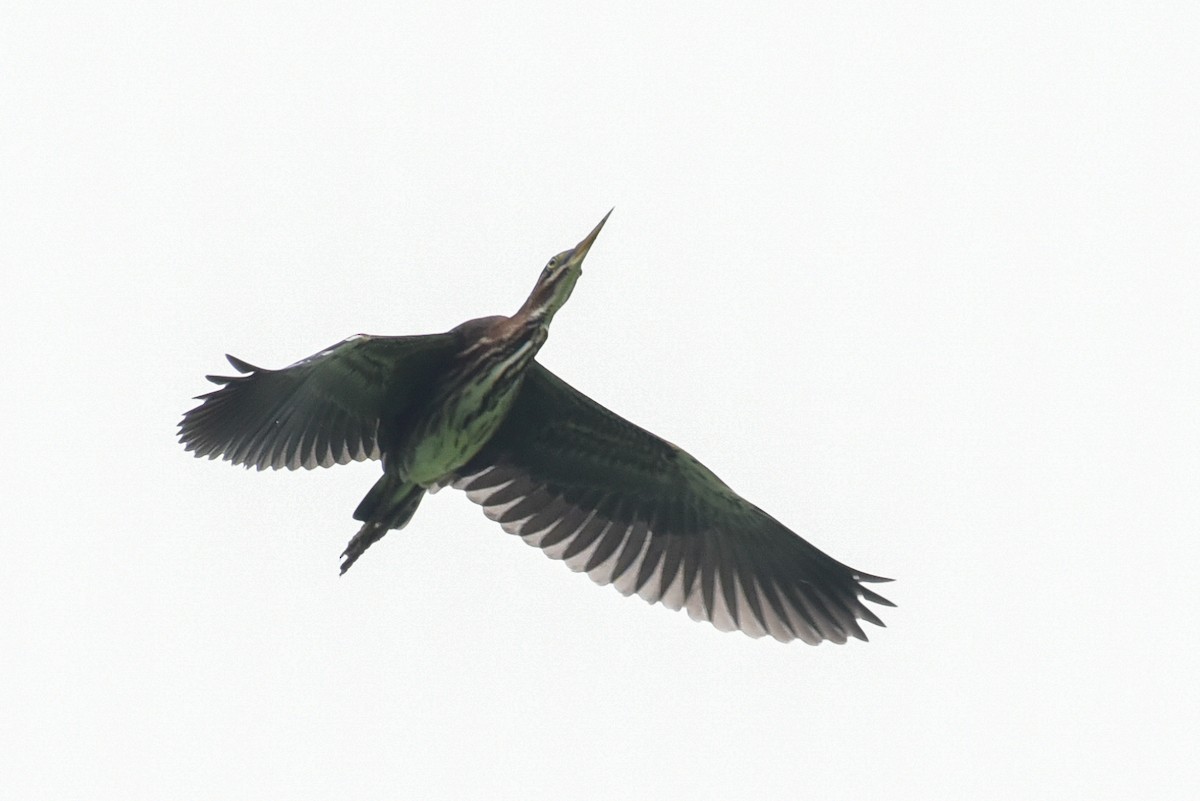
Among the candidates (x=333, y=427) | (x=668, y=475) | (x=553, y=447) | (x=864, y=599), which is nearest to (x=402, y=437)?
(x=333, y=427)

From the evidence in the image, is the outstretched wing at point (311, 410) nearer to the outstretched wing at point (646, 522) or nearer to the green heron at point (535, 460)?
the green heron at point (535, 460)

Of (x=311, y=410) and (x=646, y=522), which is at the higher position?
(x=646, y=522)

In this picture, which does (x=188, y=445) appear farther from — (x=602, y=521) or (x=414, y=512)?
(x=602, y=521)

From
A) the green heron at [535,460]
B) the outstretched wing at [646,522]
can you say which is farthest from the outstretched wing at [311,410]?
the outstretched wing at [646,522]

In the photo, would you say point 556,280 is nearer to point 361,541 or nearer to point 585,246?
point 585,246

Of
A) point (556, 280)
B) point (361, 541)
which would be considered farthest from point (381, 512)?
point (556, 280)

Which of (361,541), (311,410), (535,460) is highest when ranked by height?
(535,460)

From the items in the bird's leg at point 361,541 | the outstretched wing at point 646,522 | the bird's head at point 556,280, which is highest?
the bird's head at point 556,280
